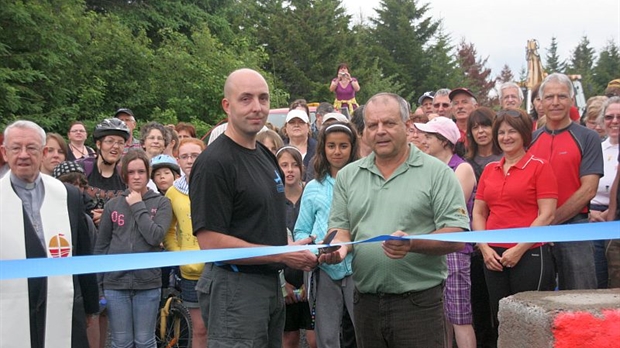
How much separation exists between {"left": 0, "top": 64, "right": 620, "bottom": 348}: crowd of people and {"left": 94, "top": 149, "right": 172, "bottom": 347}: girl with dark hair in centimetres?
1

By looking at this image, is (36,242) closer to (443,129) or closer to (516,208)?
(443,129)

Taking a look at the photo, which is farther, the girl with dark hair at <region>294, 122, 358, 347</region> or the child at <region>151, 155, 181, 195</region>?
the child at <region>151, 155, 181, 195</region>

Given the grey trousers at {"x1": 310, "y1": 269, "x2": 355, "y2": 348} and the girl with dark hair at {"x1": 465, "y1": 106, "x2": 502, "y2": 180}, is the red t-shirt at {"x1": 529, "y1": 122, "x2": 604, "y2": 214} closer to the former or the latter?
the girl with dark hair at {"x1": 465, "y1": 106, "x2": 502, "y2": 180}

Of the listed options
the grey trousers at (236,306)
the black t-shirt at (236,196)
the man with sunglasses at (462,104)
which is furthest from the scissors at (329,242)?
the man with sunglasses at (462,104)

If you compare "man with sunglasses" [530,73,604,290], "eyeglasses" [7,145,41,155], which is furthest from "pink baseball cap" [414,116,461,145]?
"eyeglasses" [7,145,41,155]

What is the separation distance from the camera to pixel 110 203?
7141mm

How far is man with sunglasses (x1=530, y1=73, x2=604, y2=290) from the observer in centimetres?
620

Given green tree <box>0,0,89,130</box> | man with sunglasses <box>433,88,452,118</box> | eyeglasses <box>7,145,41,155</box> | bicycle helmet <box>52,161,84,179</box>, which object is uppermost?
green tree <box>0,0,89,130</box>

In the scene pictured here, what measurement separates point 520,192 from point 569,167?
2.18ft

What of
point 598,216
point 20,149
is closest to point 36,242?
point 20,149

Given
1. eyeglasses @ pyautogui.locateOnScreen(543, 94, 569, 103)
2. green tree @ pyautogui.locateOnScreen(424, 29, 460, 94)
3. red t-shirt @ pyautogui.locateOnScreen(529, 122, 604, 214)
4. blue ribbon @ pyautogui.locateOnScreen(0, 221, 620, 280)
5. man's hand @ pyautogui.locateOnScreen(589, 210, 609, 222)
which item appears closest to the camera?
blue ribbon @ pyautogui.locateOnScreen(0, 221, 620, 280)

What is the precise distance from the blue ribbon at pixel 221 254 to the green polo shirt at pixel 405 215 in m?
0.18

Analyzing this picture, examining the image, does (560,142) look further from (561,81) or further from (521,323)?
(521,323)

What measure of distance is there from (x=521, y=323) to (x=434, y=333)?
0.79m
